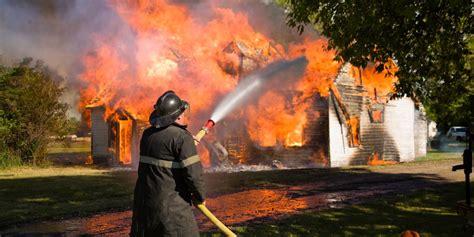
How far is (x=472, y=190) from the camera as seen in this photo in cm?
1297

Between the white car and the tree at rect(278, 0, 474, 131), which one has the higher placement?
the tree at rect(278, 0, 474, 131)

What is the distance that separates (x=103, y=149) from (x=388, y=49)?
1959 cm

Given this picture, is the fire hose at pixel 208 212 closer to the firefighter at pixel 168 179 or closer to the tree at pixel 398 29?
the firefighter at pixel 168 179

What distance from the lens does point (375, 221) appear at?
28.6 ft

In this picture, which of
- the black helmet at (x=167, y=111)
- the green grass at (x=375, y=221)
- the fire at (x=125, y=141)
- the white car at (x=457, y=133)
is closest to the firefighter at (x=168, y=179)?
the black helmet at (x=167, y=111)

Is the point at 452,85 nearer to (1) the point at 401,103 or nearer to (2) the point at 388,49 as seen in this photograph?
(2) the point at 388,49

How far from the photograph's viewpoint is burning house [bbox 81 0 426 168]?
20.2 m

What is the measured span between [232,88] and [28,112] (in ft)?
33.1

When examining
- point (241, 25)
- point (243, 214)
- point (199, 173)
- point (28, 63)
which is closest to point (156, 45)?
point (241, 25)

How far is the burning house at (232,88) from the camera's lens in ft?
66.2

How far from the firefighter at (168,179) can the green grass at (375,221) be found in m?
3.50

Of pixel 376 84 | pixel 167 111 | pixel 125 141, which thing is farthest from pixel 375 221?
pixel 125 141

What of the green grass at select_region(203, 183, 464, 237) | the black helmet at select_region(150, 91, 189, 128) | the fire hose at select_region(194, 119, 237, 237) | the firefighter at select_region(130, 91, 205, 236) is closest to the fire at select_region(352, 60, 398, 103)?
the green grass at select_region(203, 183, 464, 237)

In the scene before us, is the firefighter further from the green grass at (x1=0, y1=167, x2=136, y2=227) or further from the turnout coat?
the green grass at (x1=0, y1=167, x2=136, y2=227)
